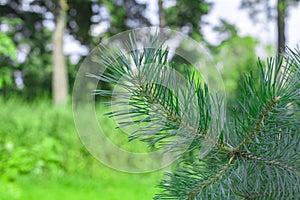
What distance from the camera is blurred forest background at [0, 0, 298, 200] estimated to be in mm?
3834

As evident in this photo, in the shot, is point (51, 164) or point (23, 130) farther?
point (23, 130)

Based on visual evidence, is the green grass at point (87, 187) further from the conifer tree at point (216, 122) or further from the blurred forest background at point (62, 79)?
the conifer tree at point (216, 122)

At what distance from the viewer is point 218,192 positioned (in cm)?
50

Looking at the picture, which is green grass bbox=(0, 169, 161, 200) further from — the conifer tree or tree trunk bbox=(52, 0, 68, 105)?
tree trunk bbox=(52, 0, 68, 105)

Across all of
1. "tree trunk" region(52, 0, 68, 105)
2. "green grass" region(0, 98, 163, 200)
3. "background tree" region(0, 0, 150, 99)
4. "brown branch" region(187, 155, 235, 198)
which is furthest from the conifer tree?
"background tree" region(0, 0, 150, 99)

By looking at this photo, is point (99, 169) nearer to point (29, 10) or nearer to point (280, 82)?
point (280, 82)

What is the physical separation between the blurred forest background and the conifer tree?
0.06 m

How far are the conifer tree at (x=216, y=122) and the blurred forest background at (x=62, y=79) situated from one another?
0.06 m

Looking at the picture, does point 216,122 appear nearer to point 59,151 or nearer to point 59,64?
point 59,151

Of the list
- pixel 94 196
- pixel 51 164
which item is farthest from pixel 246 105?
pixel 51 164

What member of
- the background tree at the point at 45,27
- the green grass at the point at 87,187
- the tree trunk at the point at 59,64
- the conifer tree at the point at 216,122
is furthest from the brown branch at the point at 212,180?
the background tree at the point at 45,27

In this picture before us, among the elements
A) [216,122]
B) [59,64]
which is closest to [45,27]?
[59,64]

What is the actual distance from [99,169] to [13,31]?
23.7 ft

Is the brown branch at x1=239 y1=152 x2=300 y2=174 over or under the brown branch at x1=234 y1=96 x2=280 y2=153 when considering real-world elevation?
under
